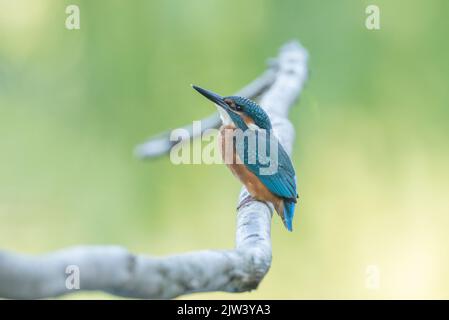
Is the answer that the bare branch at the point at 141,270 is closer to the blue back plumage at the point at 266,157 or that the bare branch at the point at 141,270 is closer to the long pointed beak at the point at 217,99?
the blue back plumage at the point at 266,157

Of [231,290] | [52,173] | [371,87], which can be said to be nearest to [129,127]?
[52,173]

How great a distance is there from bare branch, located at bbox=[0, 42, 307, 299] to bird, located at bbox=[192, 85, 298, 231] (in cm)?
69

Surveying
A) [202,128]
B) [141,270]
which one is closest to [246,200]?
[202,128]

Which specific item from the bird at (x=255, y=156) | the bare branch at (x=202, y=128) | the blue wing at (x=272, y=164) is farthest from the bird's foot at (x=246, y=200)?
the bare branch at (x=202, y=128)

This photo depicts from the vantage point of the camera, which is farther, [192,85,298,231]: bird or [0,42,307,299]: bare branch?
[192,85,298,231]: bird

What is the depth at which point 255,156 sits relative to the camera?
9.43ft

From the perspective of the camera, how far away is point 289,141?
2945mm

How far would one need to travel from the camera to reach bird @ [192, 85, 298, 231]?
8.91 ft

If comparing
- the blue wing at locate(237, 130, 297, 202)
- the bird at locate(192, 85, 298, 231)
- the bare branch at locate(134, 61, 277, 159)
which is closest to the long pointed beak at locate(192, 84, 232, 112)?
the bird at locate(192, 85, 298, 231)

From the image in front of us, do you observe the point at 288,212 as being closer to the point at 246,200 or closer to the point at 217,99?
the point at 246,200

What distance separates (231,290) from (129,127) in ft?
6.88

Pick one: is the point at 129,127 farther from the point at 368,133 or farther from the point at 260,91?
the point at 368,133

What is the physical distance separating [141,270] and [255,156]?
63.7 inches

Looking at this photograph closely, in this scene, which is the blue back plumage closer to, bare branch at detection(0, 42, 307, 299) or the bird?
the bird
